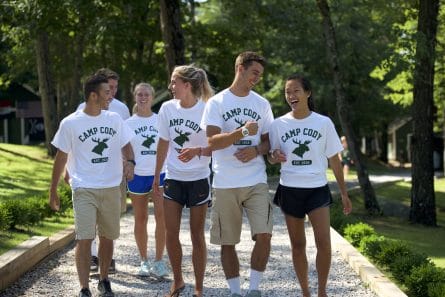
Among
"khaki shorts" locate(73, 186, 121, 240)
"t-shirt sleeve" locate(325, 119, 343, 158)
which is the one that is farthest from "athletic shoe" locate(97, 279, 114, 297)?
"t-shirt sleeve" locate(325, 119, 343, 158)

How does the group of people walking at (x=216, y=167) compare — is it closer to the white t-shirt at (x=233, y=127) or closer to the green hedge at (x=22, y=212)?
the white t-shirt at (x=233, y=127)

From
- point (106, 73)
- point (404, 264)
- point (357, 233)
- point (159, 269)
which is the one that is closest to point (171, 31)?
point (357, 233)

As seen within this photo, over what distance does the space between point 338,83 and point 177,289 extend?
1025 centimetres

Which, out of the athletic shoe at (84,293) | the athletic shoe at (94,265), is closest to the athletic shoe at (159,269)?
the athletic shoe at (94,265)

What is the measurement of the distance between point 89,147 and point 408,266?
133 inches

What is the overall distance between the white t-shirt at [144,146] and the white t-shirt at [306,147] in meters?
1.96

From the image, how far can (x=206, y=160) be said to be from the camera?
6141 mm

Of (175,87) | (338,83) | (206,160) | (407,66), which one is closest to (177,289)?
(206,160)

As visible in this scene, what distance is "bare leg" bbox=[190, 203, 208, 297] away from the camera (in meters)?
6.09

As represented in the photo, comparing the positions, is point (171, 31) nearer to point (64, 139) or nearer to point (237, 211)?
point (64, 139)

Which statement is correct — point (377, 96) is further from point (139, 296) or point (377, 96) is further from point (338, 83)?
point (139, 296)

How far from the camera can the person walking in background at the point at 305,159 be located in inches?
226

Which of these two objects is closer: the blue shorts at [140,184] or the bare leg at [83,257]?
the bare leg at [83,257]

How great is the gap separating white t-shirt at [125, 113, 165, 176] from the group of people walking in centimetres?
78
